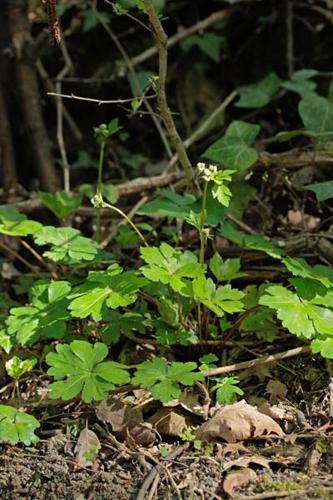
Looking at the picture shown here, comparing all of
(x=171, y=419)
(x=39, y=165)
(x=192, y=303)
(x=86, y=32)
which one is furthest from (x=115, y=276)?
(x=86, y=32)

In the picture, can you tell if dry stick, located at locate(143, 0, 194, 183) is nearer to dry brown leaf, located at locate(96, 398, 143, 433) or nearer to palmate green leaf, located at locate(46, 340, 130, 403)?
palmate green leaf, located at locate(46, 340, 130, 403)

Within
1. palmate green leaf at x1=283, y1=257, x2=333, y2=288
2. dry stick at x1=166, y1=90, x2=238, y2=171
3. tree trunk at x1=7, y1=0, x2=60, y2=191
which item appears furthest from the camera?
dry stick at x1=166, y1=90, x2=238, y2=171

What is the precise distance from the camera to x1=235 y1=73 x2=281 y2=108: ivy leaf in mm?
3740

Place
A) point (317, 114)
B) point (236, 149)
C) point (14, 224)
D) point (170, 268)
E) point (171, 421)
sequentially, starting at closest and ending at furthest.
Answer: point (171, 421)
point (170, 268)
point (14, 224)
point (236, 149)
point (317, 114)

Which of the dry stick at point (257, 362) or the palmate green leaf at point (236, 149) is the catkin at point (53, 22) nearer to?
the palmate green leaf at point (236, 149)

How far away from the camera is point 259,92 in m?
3.80

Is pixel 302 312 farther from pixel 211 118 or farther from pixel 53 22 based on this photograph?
pixel 211 118

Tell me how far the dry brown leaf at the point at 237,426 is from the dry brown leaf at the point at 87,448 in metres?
0.32

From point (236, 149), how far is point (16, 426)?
5.10 feet

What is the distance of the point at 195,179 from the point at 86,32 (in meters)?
2.03

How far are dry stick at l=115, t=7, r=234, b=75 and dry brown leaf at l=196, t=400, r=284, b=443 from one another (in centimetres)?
246

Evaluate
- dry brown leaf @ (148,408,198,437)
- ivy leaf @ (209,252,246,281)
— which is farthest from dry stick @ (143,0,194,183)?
dry brown leaf @ (148,408,198,437)

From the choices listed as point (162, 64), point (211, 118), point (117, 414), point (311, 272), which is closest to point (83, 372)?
point (117, 414)

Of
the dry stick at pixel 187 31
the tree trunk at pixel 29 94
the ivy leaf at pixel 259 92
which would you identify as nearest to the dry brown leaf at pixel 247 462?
the tree trunk at pixel 29 94
